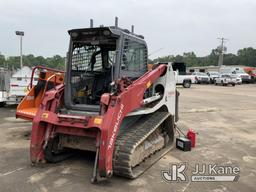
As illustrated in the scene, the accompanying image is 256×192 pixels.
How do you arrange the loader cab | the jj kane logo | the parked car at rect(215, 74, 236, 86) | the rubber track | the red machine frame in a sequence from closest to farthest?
the red machine frame < the rubber track < the jj kane logo < the loader cab < the parked car at rect(215, 74, 236, 86)

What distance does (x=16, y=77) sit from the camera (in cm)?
1173

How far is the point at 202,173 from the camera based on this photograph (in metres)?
5.05

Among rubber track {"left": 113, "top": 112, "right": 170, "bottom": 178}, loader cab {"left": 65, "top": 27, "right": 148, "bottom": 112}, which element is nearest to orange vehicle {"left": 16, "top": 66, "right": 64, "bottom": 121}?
loader cab {"left": 65, "top": 27, "right": 148, "bottom": 112}

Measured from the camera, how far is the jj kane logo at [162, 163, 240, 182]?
4.77 meters

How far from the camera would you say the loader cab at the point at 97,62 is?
5077 mm

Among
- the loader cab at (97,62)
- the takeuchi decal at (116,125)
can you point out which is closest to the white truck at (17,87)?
the loader cab at (97,62)

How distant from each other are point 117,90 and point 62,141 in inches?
58.4

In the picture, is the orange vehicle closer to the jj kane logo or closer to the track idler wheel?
the track idler wheel

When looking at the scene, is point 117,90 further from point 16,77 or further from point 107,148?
point 16,77

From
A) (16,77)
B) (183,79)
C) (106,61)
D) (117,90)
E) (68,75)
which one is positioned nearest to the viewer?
(117,90)

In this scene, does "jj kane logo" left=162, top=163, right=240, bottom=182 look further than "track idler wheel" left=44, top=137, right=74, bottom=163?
No

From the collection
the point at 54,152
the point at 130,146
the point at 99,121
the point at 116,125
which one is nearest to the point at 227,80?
the point at 54,152

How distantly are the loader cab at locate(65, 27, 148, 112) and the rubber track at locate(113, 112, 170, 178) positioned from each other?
2.37 ft

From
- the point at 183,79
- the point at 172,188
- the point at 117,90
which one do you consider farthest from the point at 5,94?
the point at 183,79
